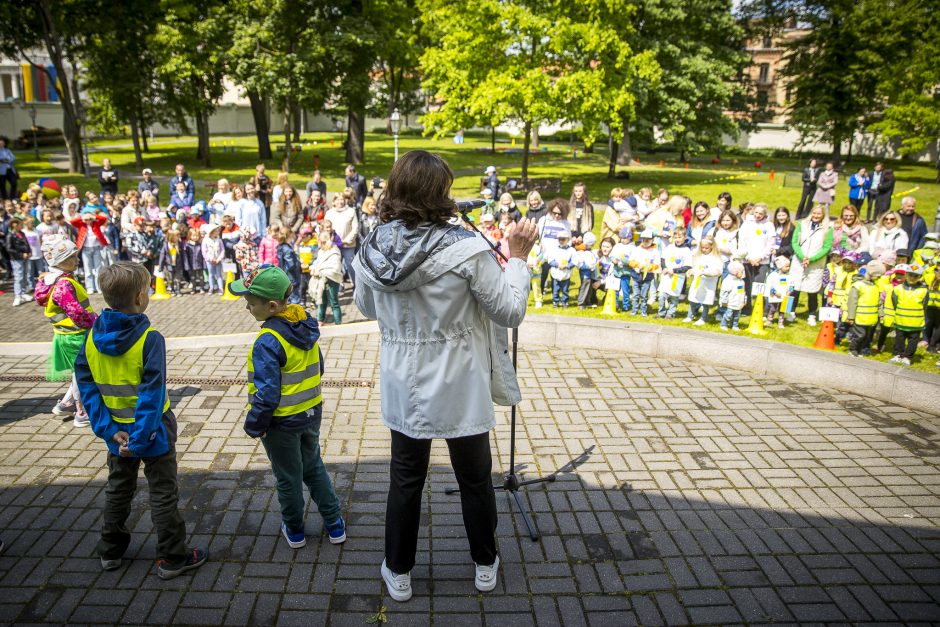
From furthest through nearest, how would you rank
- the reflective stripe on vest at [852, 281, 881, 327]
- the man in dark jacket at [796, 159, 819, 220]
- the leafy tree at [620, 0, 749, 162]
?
1. the leafy tree at [620, 0, 749, 162]
2. the man in dark jacket at [796, 159, 819, 220]
3. the reflective stripe on vest at [852, 281, 881, 327]

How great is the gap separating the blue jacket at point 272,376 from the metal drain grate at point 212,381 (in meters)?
3.21

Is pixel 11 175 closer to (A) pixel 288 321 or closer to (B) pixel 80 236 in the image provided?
(B) pixel 80 236

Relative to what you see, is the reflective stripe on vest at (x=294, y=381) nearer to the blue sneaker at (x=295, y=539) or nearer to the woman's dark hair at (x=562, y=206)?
the blue sneaker at (x=295, y=539)

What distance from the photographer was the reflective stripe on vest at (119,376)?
12.6ft

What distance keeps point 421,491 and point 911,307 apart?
6.83 m

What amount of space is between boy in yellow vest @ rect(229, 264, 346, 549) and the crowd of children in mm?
5951

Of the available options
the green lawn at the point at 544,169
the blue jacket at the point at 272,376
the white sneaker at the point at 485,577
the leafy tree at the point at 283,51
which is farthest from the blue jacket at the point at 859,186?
the blue jacket at the point at 272,376

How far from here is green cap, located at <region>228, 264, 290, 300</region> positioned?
382cm

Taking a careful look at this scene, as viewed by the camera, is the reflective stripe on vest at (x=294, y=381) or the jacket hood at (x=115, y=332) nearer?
the jacket hood at (x=115, y=332)

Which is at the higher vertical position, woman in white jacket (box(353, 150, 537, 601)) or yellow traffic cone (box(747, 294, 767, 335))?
woman in white jacket (box(353, 150, 537, 601))

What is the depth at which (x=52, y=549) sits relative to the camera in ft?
14.1

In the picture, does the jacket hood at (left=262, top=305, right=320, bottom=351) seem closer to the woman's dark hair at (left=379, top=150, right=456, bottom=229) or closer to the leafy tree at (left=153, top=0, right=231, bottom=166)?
the woman's dark hair at (left=379, top=150, right=456, bottom=229)

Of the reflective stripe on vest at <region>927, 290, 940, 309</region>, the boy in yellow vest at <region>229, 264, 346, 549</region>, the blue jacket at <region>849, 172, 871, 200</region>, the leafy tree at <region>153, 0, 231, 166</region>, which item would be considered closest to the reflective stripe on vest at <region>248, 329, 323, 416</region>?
the boy in yellow vest at <region>229, 264, 346, 549</region>

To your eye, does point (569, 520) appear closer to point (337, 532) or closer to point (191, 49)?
point (337, 532)
